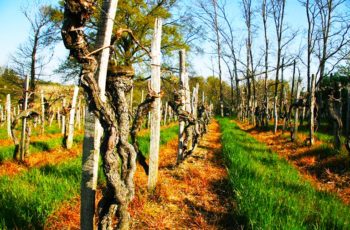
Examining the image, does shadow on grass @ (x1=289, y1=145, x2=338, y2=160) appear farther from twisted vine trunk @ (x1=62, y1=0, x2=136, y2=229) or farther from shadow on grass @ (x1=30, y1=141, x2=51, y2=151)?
shadow on grass @ (x1=30, y1=141, x2=51, y2=151)

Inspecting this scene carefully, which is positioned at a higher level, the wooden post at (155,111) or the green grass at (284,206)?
the wooden post at (155,111)

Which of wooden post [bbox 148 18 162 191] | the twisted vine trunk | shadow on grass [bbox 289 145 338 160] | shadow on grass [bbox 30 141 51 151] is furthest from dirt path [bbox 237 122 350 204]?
shadow on grass [bbox 30 141 51 151]

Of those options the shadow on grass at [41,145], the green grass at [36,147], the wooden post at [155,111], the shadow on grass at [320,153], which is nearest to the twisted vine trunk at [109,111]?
the wooden post at [155,111]

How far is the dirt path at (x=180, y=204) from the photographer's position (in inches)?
155

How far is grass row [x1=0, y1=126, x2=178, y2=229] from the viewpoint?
11.3ft

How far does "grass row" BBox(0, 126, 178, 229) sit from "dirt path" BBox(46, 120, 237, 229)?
0.15 m

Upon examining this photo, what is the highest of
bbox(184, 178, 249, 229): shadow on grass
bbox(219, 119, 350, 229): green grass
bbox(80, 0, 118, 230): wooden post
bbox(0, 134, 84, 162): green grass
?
bbox(80, 0, 118, 230): wooden post

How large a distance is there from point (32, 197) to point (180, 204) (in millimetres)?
2111

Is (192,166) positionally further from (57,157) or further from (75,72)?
(75,72)

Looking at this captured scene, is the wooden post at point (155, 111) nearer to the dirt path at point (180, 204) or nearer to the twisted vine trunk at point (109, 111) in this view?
the dirt path at point (180, 204)

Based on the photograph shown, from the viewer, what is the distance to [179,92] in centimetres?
706

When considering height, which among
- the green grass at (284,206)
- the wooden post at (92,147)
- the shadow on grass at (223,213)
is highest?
the wooden post at (92,147)

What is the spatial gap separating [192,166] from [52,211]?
427cm

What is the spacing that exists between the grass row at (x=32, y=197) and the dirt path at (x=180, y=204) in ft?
0.50
